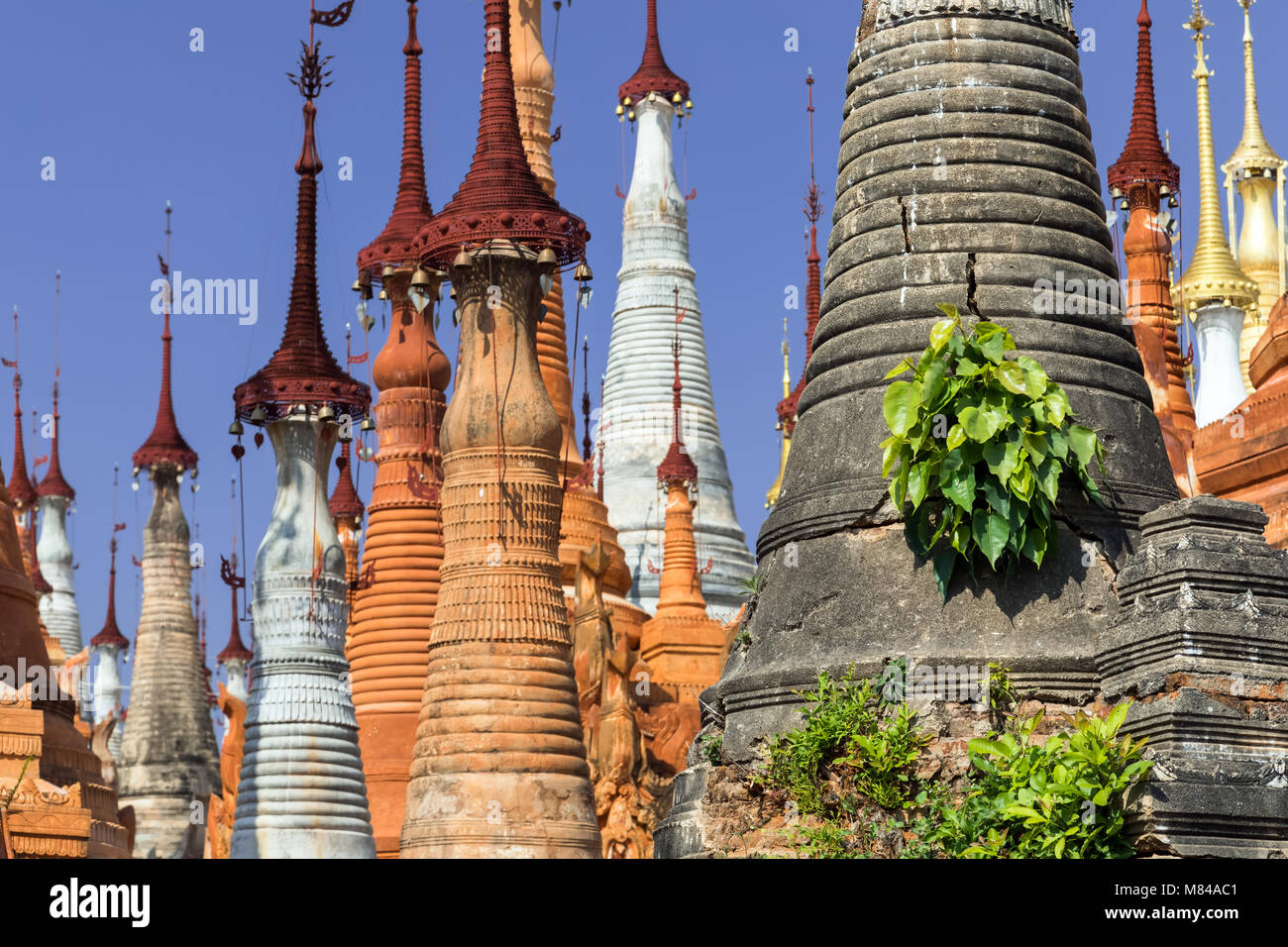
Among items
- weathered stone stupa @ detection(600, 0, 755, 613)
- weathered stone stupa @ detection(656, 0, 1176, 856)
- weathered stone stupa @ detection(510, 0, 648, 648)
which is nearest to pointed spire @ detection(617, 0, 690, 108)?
weathered stone stupa @ detection(600, 0, 755, 613)

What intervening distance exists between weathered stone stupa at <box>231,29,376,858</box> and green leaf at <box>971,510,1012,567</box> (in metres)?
18.3

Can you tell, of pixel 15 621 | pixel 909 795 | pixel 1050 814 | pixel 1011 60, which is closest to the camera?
pixel 1050 814

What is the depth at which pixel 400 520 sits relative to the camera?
3584 cm

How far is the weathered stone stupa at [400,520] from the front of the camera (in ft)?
114

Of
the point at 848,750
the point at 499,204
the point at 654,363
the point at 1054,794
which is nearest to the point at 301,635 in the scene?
the point at 499,204

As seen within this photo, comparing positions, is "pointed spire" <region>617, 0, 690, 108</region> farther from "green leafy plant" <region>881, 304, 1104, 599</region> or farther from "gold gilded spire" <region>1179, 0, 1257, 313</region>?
"green leafy plant" <region>881, 304, 1104, 599</region>

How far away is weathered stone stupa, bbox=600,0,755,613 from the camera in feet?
184

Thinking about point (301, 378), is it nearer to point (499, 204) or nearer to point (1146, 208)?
point (499, 204)

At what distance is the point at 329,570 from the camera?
3241cm

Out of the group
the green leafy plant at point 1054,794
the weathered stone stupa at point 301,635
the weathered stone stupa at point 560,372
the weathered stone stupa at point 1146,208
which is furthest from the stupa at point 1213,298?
the green leafy plant at point 1054,794

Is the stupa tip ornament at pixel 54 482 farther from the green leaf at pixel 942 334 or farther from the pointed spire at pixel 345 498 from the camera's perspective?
the green leaf at pixel 942 334
